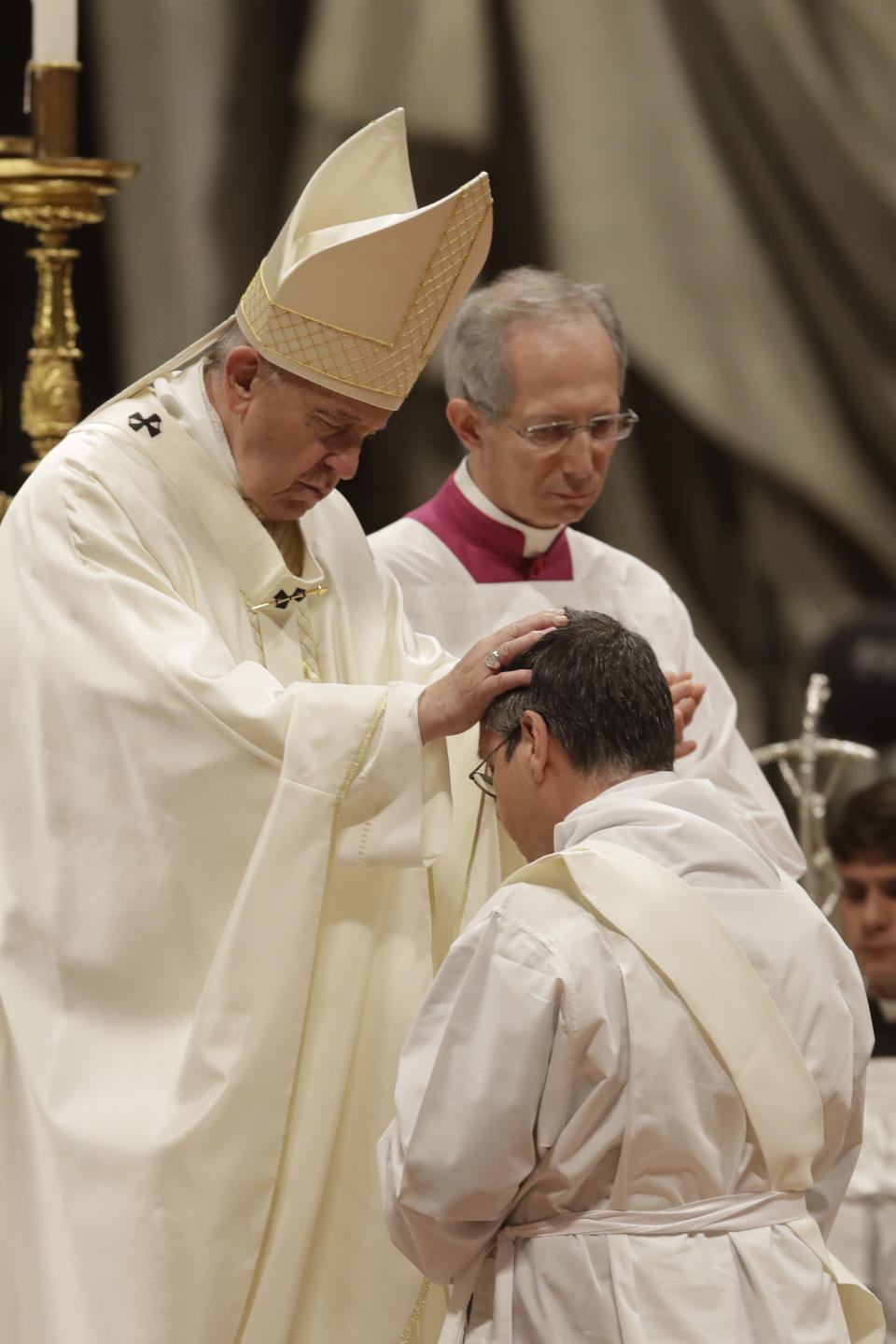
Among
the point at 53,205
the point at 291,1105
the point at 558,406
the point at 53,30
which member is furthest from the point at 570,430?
the point at 291,1105

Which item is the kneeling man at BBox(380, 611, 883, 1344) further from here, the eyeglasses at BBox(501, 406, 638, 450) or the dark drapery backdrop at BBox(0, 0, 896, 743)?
the dark drapery backdrop at BBox(0, 0, 896, 743)

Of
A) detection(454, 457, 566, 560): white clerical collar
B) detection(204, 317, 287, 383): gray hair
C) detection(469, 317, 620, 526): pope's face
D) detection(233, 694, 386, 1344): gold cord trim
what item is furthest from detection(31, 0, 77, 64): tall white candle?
detection(233, 694, 386, 1344): gold cord trim

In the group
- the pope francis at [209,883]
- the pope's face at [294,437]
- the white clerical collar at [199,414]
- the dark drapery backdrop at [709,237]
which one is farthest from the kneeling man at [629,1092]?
the dark drapery backdrop at [709,237]

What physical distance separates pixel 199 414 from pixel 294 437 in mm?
185

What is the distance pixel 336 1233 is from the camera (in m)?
2.82

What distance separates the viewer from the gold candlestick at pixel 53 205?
3244 mm

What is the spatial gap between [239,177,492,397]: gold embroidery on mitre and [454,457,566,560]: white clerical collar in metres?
0.97

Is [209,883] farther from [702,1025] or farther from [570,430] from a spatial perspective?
[570,430]

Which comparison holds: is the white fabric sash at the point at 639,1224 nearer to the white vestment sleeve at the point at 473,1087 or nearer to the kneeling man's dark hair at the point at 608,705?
the white vestment sleeve at the point at 473,1087

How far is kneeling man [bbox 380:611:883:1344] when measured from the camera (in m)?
1.98

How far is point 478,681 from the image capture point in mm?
2500

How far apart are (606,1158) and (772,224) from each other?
4.55 metres

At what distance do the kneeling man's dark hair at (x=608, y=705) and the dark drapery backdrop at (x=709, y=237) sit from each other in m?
3.44

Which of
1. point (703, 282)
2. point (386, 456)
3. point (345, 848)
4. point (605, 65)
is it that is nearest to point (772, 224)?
point (703, 282)
